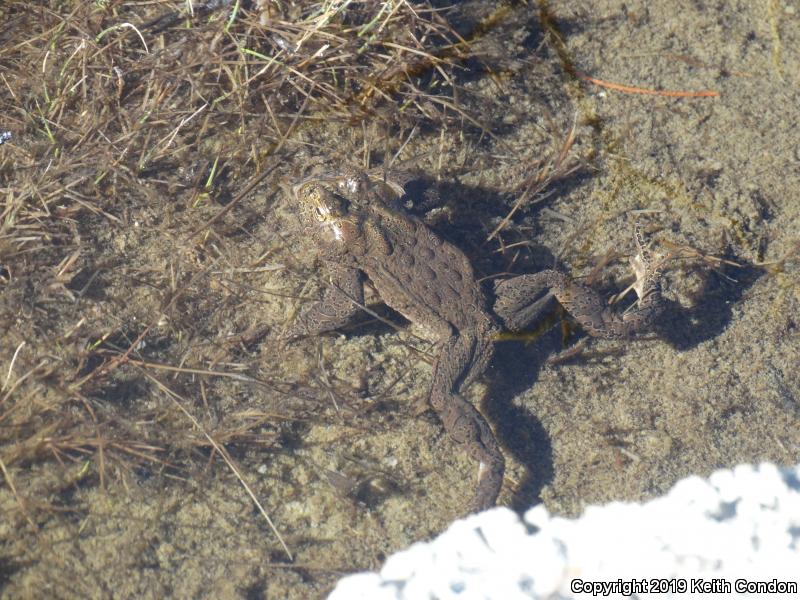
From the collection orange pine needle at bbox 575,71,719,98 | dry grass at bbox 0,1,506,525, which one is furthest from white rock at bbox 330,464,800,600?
orange pine needle at bbox 575,71,719,98

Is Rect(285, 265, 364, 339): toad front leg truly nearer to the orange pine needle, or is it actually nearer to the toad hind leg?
the toad hind leg

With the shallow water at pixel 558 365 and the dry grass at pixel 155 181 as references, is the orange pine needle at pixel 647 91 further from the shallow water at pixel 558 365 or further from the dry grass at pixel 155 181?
the dry grass at pixel 155 181

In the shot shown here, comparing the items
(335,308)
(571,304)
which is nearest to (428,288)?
(335,308)

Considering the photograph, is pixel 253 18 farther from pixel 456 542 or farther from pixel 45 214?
pixel 456 542

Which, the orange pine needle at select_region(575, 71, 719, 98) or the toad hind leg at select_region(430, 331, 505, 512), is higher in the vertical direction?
the orange pine needle at select_region(575, 71, 719, 98)

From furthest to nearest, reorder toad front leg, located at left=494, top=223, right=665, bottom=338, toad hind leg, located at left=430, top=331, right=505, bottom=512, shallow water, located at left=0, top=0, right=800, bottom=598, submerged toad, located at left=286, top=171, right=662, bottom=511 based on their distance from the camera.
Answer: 1. toad front leg, located at left=494, top=223, right=665, bottom=338
2. submerged toad, located at left=286, top=171, right=662, bottom=511
3. toad hind leg, located at left=430, top=331, right=505, bottom=512
4. shallow water, located at left=0, top=0, right=800, bottom=598

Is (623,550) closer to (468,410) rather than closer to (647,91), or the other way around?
(468,410)

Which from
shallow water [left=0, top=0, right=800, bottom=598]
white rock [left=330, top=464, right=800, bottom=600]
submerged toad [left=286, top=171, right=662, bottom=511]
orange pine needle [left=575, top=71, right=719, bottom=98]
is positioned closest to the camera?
white rock [left=330, top=464, right=800, bottom=600]
